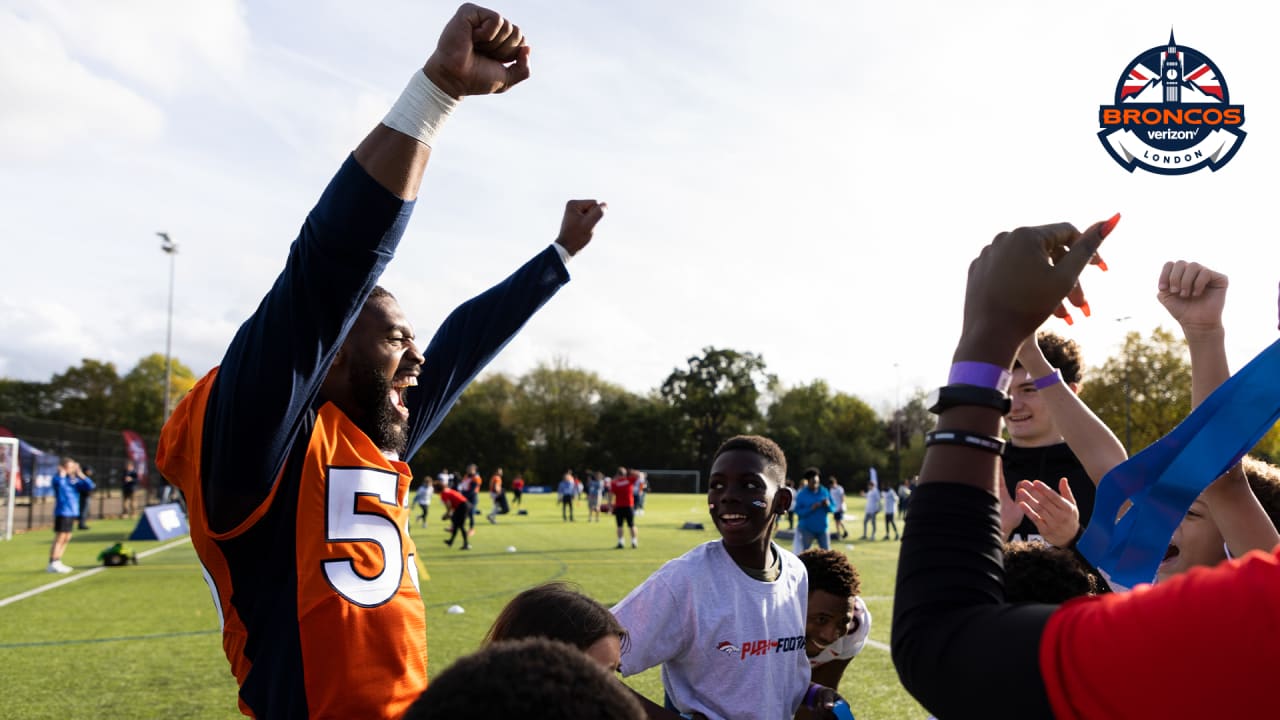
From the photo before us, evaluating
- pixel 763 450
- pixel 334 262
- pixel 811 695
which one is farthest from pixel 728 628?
pixel 334 262

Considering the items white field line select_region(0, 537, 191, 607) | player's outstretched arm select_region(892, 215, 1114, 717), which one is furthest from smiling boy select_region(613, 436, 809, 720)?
white field line select_region(0, 537, 191, 607)

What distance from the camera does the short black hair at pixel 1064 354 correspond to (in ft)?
12.7

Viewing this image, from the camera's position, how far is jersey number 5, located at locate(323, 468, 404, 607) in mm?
2023

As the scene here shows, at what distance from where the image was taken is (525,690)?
114cm

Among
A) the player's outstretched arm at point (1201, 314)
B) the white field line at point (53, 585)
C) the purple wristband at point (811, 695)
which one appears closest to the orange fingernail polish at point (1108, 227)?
the player's outstretched arm at point (1201, 314)

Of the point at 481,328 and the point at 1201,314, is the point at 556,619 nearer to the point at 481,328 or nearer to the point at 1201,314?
the point at 481,328

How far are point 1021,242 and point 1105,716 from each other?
0.73 metres

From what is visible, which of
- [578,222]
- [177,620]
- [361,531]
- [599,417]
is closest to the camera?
[361,531]

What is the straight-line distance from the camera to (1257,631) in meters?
1.00

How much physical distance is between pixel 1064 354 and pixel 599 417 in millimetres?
76510

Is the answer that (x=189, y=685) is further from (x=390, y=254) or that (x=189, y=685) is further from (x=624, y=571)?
(x=624, y=571)

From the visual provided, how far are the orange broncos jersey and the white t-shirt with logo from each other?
0.99m

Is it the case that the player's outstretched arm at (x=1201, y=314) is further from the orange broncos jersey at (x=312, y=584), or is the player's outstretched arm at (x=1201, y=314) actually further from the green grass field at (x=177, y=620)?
the green grass field at (x=177, y=620)

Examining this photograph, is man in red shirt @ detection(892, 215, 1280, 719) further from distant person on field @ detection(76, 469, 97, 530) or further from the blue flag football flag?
distant person on field @ detection(76, 469, 97, 530)
